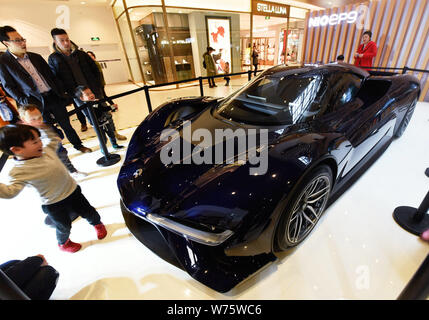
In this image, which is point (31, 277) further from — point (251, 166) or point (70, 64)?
point (70, 64)

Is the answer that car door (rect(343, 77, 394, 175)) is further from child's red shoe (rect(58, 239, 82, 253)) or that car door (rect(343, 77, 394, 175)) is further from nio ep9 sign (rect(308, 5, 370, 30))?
nio ep9 sign (rect(308, 5, 370, 30))

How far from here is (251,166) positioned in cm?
118

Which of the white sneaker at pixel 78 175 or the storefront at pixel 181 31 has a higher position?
the storefront at pixel 181 31

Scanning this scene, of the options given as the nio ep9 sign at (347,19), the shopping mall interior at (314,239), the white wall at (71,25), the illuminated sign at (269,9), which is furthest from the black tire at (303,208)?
the white wall at (71,25)

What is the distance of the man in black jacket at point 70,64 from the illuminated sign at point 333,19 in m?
6.98

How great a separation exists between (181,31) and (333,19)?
571cm

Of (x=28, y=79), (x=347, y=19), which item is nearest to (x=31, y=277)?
(x=28, y=79)

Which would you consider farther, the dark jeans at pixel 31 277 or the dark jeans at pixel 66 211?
the dark jeans at pixel 66 211

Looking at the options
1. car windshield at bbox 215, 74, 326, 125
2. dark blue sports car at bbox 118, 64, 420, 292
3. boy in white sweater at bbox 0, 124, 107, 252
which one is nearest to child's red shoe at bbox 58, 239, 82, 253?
boy in white sweater at bbox 0, 124, 107, 252

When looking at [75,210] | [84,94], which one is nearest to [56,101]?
[84,94]

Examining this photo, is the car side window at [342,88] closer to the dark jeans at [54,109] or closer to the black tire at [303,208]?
the black tire at [303,208]

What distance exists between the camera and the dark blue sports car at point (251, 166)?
106 centimetres
